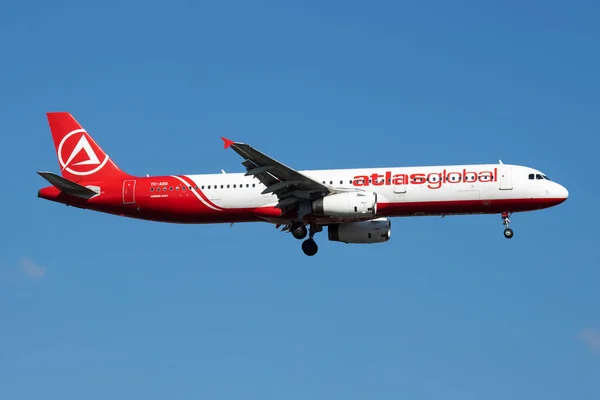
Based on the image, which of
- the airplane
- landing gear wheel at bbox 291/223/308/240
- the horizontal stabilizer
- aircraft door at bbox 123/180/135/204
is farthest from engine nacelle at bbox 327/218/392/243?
the horizontal stabilizer

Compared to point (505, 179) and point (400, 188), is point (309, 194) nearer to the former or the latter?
point (400, 188)

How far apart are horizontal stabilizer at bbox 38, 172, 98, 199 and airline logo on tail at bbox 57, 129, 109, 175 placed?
2.50 m

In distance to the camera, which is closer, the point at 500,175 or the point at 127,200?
the point at 500,175

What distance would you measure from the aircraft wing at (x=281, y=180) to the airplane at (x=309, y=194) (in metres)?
0.05

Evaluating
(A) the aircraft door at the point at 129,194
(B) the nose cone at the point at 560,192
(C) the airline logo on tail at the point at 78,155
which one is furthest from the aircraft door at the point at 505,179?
(C) the airline logo on tail at the point at 78,155

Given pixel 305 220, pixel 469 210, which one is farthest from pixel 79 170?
pixel 469 210

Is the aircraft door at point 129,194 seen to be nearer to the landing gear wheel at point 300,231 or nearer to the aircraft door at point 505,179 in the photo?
the landing gear wheel at point 300,231

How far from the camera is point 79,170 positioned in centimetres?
6262

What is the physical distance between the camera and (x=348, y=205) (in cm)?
5525

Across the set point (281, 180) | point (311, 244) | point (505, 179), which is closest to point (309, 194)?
point (281, 180)

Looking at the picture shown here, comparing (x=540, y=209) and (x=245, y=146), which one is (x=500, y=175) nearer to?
(x=540, y=209)

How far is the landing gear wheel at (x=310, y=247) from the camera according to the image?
60.4 m

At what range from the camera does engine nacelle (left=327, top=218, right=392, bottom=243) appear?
60.5m

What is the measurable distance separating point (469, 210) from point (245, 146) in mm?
12978
